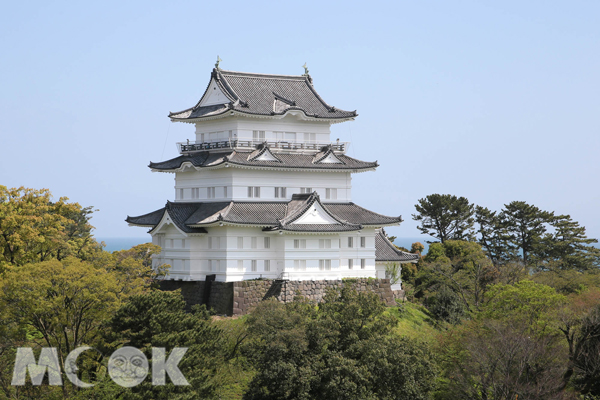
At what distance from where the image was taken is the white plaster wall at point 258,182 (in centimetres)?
4206

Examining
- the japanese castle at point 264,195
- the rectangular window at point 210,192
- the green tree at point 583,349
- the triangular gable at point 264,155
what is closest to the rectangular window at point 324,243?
the japanese castle at point 264,195

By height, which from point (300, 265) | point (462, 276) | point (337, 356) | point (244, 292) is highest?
point (300, 265)

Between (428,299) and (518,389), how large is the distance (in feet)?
63.9

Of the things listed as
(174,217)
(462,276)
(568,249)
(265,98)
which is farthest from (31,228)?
(568,249)

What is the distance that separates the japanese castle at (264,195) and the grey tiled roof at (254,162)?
0.06 m

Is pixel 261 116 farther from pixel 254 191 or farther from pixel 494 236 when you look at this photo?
pixel 494 236

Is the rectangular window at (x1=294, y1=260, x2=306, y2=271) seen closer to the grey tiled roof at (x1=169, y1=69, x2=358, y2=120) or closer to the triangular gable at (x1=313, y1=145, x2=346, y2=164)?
the triangular gable at (x1=313, y1=145, x2=346, y2=164)

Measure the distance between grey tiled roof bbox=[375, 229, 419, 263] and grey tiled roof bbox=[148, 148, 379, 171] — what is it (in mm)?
5256

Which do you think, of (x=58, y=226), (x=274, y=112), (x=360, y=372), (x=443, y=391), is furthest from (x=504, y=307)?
(x=58, y=226)

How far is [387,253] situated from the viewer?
46531mm

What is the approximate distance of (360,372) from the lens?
28656 millimetres

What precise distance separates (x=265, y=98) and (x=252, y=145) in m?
3.19

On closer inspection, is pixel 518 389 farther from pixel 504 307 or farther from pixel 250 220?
pixel 250 220

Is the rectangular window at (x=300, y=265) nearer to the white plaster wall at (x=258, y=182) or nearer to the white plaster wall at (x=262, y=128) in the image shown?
the white plaster wall at (x=258, y=182)
